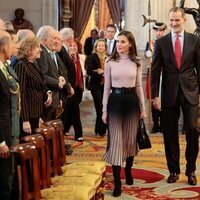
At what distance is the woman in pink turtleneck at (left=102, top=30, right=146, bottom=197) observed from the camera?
5457mm

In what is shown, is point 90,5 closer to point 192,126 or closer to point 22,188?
point 192,126

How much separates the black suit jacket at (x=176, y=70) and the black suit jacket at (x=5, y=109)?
2070 millimetres

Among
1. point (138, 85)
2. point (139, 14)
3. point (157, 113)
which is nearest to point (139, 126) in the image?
point (138, 85)

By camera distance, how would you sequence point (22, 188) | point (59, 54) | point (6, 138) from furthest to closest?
point (59, 54) < point (6, 138) < point (22, 188)

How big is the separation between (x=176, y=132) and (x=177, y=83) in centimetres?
53

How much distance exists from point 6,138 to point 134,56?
1786 millimetres

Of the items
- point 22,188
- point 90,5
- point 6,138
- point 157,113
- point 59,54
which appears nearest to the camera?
point 22,188

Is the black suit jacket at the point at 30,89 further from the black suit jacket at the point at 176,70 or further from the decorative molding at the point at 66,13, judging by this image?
the decorative molding at the point at 66,13

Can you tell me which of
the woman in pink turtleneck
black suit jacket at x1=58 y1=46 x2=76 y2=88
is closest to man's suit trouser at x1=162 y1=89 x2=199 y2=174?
the woman in pink turtleneck

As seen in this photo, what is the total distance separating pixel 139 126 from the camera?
566cm

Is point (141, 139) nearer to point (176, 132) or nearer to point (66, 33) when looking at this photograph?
point (176, 132)

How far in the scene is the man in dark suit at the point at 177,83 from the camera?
19.0 ft

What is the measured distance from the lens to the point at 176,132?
596 cm

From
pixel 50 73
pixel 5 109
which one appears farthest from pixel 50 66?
pixel 5 109
